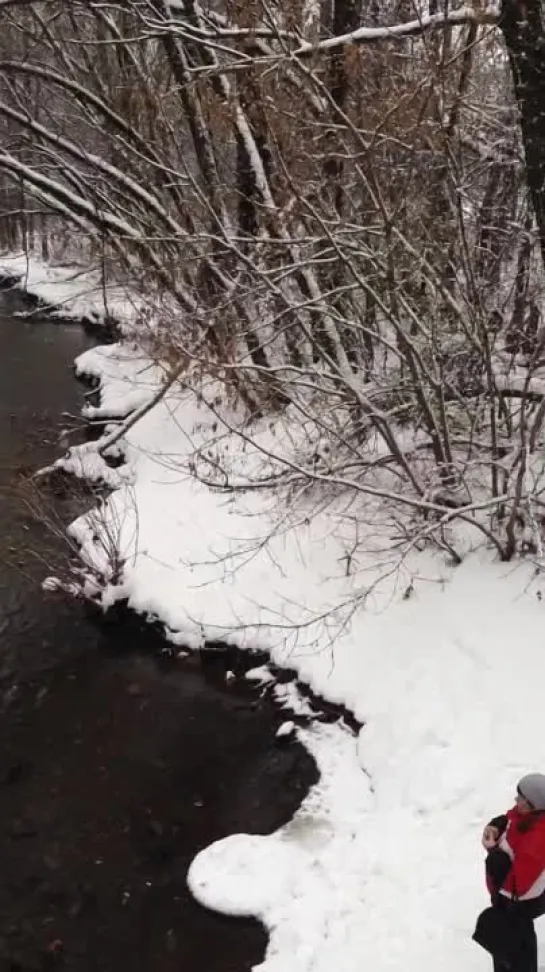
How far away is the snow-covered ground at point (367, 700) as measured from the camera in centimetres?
470

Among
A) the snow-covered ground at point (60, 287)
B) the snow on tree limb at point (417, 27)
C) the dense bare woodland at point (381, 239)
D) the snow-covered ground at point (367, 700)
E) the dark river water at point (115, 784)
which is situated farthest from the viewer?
the snow-covered ground at point (60, 287)

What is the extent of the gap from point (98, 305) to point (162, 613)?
518 inches

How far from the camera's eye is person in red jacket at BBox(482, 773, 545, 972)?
10.9 feet

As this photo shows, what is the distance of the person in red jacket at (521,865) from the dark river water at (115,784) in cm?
187

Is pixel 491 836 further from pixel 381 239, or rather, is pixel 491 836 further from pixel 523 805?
pixel 381 239

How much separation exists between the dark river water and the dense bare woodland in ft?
6.49

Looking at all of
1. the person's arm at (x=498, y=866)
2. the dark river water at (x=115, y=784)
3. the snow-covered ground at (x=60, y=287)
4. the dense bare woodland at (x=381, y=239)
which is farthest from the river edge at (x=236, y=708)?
the snow-covered ground at (x=60, y=287)

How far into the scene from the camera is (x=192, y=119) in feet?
34.0

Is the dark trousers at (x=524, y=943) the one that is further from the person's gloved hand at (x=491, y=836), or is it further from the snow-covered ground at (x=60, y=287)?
the snow-covered ground at (x=60, y=287)

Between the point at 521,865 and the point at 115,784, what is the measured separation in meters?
3.73

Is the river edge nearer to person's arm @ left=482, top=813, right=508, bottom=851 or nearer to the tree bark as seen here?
person's arm @ left=482, top=813, right=508, bottom=851

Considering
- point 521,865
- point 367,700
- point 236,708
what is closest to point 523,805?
point 521,865

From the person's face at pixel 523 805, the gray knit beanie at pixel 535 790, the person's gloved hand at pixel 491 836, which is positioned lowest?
the person's gloved hand at pixel 491 836

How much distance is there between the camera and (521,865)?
133 inches
